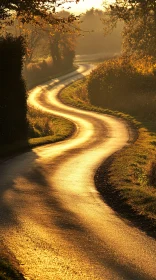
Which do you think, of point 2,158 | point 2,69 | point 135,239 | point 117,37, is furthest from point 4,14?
point 117,37

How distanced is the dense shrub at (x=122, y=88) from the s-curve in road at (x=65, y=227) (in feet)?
78.5

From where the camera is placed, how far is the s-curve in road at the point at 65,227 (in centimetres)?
963

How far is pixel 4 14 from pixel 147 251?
62.6ft

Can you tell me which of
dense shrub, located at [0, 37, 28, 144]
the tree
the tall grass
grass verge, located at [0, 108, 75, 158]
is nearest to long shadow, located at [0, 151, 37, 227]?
grass verge, located at [0, 108, 75, 158]

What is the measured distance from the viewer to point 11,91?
26766 mm

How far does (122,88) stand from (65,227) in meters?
41.0

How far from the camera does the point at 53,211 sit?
13938 millimetres

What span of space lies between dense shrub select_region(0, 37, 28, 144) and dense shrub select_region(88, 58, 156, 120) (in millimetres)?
19541

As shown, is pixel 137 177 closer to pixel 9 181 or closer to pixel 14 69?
pixel 9 181

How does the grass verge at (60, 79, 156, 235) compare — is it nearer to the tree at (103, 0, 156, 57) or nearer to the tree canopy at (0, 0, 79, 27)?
the tree canopy at (0, 0, 79, 27)

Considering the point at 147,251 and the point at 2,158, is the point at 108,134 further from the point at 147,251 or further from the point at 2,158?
the point at 147,251

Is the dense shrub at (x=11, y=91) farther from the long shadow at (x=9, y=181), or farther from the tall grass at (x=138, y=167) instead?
the tall grass at (x=138, y=167)

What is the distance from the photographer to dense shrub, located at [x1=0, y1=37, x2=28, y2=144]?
26000 millimetres

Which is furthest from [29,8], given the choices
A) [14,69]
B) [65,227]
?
[65,227]
